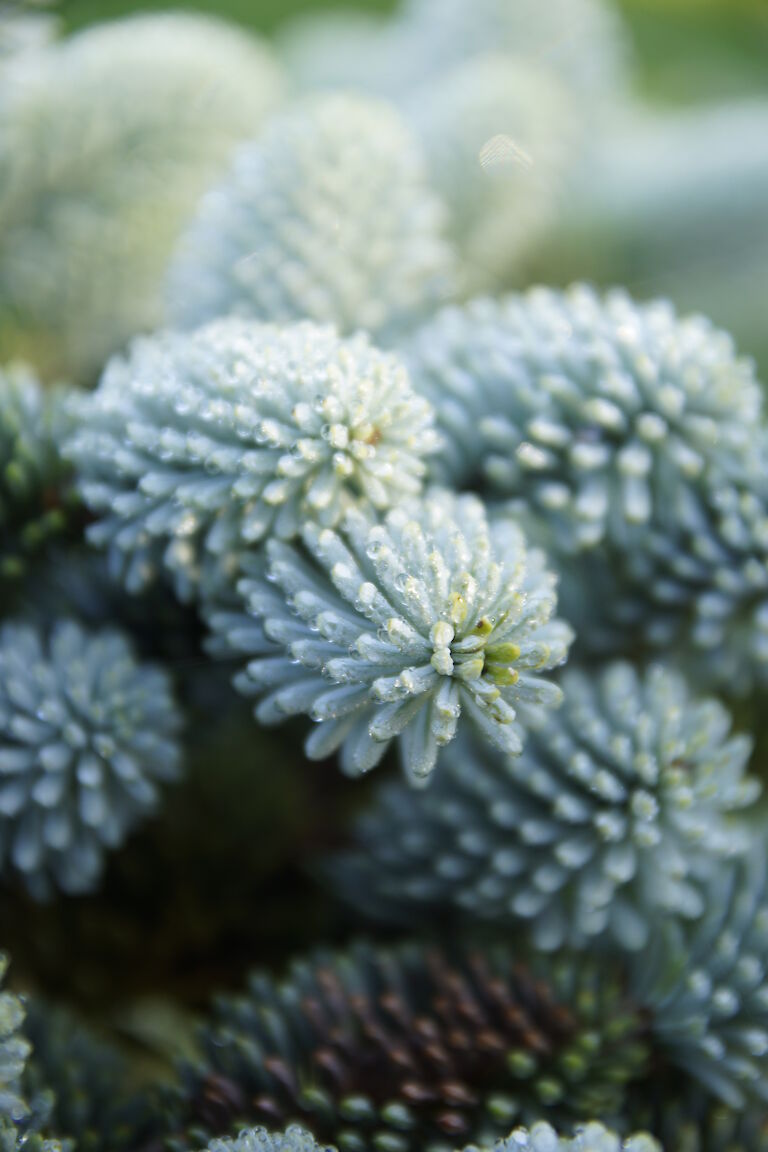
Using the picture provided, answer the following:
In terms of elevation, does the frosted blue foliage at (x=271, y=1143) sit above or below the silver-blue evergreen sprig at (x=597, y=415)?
below

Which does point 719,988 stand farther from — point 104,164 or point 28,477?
point 104,164

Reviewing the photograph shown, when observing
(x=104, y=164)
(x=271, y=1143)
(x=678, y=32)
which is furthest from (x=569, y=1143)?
(x=678, y=32)

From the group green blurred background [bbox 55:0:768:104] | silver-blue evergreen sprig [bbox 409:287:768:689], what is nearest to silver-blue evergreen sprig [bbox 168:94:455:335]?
silver-blue evergreen sprig [bbox 409:287:768:689]

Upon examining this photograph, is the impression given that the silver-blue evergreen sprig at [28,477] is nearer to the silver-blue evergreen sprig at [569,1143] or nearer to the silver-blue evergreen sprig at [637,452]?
the silver-blue evergreen sprig at [637,452]

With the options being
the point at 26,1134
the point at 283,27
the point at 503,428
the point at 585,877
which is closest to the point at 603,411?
the point at 503,428

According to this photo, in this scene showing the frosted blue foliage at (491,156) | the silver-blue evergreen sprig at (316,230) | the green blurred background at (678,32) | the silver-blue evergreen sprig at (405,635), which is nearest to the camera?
the silver-blue evergreen sprig at (405,635)

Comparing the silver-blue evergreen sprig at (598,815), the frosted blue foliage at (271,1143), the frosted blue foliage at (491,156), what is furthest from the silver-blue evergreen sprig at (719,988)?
the frosted blue foliage at (491,156)
